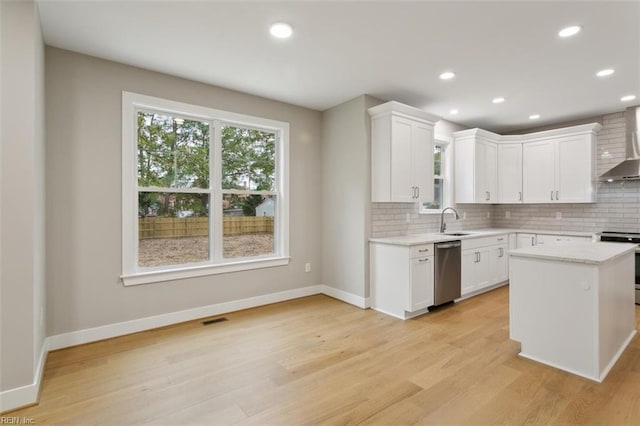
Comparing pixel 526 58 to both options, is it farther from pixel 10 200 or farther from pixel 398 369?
pixel 10 200

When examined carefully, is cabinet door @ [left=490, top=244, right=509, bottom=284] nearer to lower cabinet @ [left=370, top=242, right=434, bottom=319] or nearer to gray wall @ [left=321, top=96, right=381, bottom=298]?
lower cabinet @ [left=370, top=242, right=434, bottom=319]

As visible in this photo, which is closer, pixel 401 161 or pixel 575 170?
pixel 401 161

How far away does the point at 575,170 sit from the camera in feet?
16.7

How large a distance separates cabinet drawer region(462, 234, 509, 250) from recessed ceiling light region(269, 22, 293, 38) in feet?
11.4

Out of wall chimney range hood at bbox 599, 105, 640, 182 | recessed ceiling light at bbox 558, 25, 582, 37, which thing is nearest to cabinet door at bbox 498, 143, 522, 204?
wall chimney range hood at bbox 599, 105, 640, 182

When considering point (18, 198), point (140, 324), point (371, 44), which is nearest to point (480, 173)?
point (371, 44)

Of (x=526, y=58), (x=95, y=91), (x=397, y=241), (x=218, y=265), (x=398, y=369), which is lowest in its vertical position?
(x=398, y=369)

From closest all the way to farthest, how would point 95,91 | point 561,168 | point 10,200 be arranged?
point 10,200 → point 95,91 → point 561,168

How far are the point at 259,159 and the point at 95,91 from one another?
6.22 ft

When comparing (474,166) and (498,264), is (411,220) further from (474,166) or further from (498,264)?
(498,264)

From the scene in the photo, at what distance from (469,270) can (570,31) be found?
3.01 metres

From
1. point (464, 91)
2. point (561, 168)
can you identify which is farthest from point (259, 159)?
point (561, 168)

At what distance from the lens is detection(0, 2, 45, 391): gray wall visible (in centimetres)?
209

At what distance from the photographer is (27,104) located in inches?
85.1
